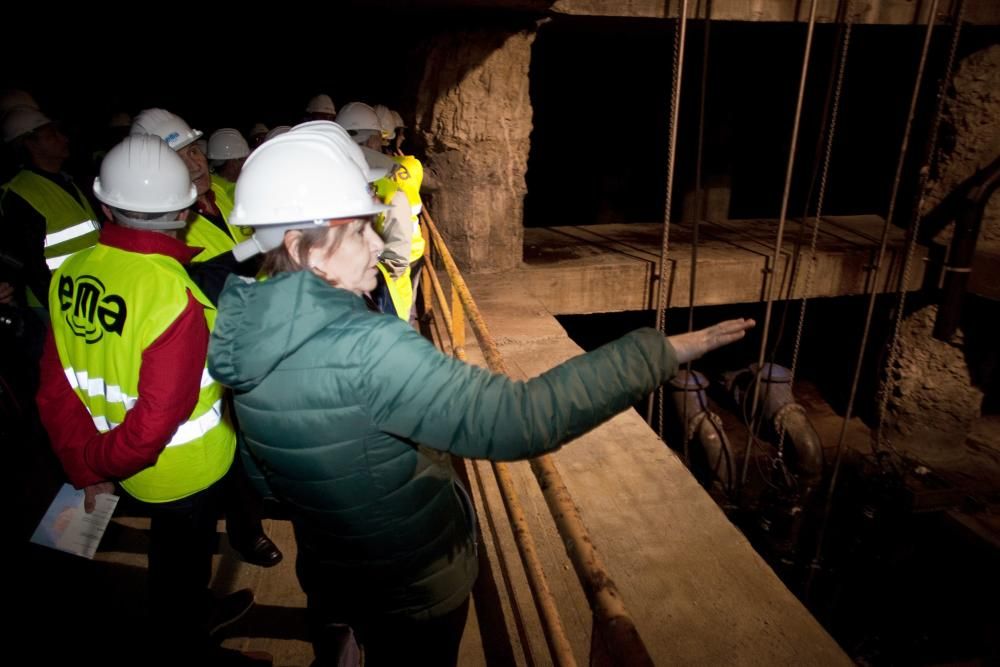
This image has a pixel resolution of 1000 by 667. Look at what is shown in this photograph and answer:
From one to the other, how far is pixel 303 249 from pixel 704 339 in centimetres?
97

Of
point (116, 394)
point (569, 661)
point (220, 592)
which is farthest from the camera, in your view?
point (220, 592)

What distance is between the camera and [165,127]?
9.21 ft

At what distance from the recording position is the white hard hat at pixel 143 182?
72.7 inches

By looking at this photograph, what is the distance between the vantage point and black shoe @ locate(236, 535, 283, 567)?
9.04 feet

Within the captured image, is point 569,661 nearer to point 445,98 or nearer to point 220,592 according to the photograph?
point 220,592

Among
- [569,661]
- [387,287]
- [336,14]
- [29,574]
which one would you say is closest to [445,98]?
[336,14]

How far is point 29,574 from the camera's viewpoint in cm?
284

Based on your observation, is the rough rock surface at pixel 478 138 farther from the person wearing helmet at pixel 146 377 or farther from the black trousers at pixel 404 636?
the black trousers at pixel 404 636

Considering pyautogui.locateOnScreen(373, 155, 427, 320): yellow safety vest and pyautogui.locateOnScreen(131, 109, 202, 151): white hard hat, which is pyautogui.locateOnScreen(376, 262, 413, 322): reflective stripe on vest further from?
pyautogui.locateOnScreen(131, 109, 202, 151): white hard hat

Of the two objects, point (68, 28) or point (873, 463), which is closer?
point (873, 463)

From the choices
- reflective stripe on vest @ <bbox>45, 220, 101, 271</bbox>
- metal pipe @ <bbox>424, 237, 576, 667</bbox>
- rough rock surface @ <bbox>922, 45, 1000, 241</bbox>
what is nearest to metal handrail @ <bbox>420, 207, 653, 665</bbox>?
metal pipe @ <bbox>424, 237, 576, 667</bbox>

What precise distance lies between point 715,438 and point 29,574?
6.20 m

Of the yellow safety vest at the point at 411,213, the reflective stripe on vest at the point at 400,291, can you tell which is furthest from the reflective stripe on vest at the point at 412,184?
the reflective stripe on vest at the point at 400,291

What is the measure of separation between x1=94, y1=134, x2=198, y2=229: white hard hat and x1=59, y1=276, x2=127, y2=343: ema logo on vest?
0.25 meters
